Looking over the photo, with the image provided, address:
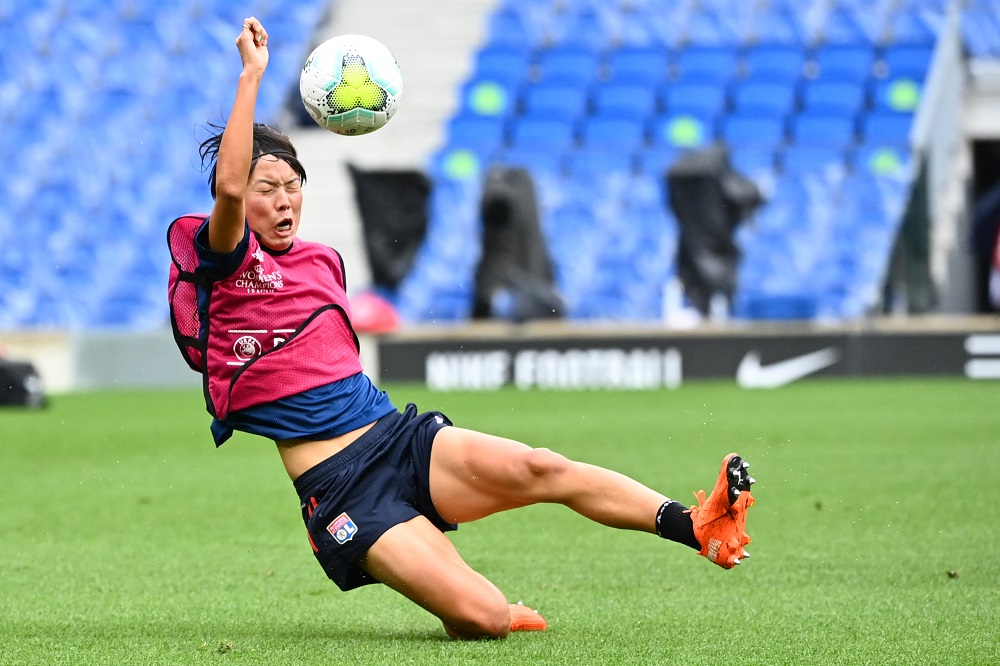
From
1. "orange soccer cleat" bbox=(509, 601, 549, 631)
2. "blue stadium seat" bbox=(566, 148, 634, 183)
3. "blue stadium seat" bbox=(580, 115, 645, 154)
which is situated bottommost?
"orange soccer cleat" bbox=(509, 601, 549, 631)

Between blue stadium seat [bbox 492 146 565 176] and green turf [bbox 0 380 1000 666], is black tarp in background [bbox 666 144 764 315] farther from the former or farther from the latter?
green turf [bbox 0 380 1000 666]

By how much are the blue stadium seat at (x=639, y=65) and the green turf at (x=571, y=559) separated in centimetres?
986

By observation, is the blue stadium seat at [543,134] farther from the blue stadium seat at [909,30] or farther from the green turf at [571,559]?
the green turf at [571,559]

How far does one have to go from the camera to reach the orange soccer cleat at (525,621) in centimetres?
472

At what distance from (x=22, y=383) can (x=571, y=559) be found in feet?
32.9

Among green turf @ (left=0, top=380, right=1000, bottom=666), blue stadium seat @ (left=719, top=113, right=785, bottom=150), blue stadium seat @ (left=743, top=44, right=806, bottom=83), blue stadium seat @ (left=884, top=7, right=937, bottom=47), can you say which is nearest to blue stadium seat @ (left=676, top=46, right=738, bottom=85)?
blue stadium seat @ (left=743, top=44, right=806, bottom=83)

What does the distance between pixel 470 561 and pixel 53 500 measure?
3174 mm

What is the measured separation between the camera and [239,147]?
4.29m

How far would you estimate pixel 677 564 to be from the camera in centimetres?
614

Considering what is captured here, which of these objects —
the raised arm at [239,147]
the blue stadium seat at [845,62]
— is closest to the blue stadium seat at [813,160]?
the blue stadium seat at [845,62]

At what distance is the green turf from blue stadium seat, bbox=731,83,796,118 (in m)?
9.02

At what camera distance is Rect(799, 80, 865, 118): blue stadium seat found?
66.5 ft

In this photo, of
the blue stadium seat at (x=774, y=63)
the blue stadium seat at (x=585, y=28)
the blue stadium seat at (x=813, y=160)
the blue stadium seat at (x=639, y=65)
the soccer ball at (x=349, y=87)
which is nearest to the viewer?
the soccer ball at (x=349, y=87)

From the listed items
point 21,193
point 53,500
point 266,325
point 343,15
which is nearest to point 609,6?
point 343,15
